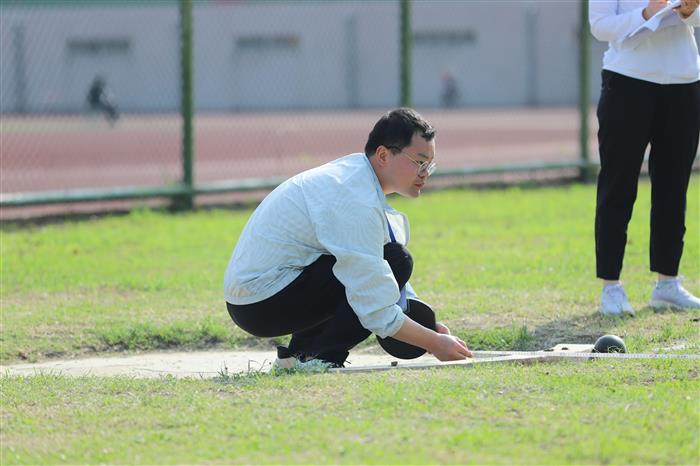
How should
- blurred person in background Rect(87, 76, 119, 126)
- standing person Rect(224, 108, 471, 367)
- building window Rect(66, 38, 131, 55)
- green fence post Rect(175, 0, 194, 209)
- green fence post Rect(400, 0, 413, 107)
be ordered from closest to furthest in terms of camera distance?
1. standing person Rect(224, 108, 471, 367)
2. green fence post Rect(175, 0, 194, 209)
3. green fence post Rect(400, 0, 413, 107)
4. building window Rect(66, 38, 131, 55)
5. blurred person in background Rect(87, 76, 119, 126)

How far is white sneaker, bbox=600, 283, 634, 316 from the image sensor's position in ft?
19.7

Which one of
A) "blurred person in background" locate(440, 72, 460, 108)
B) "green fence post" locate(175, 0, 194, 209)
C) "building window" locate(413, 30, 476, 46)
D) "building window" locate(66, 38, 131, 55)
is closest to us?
"green fence post" locate(175, 0, 194, 209)

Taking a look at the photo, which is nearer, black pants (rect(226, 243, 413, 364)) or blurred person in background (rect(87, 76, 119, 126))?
black pants (rect(226, 243, 413, 364))

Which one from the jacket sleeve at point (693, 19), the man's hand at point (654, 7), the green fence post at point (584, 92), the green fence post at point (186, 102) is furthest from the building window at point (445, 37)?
the man's hand at point (654, 7)

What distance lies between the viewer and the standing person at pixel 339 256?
4.38 meters

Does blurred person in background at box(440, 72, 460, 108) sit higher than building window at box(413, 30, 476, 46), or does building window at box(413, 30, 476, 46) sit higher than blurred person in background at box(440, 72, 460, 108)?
building window at box(413, 30, 476, 46)

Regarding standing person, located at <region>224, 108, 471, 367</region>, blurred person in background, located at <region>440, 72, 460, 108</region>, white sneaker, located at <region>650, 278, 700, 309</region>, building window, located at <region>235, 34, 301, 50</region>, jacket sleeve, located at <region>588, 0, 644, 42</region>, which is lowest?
blurred person in background, located at <region>440, 72, 460, 108</region>

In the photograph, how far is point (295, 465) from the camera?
3385 millimetres

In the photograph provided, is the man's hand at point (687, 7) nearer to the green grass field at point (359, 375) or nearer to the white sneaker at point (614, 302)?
the white sneaker at point (614, 302)

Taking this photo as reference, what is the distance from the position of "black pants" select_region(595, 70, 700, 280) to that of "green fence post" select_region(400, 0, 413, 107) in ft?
18.0

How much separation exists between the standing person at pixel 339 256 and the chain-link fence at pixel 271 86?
927 cm

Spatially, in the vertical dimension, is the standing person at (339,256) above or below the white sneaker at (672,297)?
above

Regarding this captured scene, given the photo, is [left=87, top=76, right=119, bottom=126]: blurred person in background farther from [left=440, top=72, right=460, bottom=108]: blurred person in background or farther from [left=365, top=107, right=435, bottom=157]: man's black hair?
[left=365, top=107, right=435, bottom=157]: man's black hair

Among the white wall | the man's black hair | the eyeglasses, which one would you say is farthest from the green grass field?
the white wall
